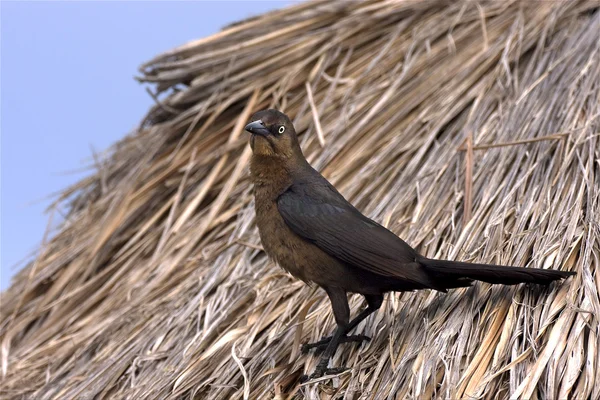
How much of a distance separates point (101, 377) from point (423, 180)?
1954mm

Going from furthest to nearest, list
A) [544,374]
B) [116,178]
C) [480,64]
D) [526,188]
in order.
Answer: [116,178]
[480,64]
[526,188]
[544,374]

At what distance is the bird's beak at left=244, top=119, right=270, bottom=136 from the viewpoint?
346 cm

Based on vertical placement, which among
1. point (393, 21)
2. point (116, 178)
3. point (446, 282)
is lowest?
point (446, 282)

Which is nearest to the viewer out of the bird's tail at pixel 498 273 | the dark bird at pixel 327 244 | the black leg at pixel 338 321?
the bird's tail at pixel 498 273

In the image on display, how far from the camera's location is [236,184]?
5.09 meters

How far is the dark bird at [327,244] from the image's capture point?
3.06 metres

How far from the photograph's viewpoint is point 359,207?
435cm

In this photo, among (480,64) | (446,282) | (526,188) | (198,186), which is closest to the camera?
(446,282)

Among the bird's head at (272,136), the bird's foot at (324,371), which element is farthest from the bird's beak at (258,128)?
the bird's foot at (324,371)

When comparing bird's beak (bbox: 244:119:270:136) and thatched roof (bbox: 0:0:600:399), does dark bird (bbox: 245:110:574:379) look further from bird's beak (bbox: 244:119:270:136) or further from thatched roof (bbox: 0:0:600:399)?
thatched roof (bbox: 0:0:600:399)

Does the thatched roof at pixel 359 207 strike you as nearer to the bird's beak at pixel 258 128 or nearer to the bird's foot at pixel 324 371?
the bird's foot at pixel 324 371

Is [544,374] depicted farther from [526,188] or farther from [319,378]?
[526,188]

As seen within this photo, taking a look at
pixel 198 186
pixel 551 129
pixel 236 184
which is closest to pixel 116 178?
pixel 198 186

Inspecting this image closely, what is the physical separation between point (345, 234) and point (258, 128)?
623 millimetres
